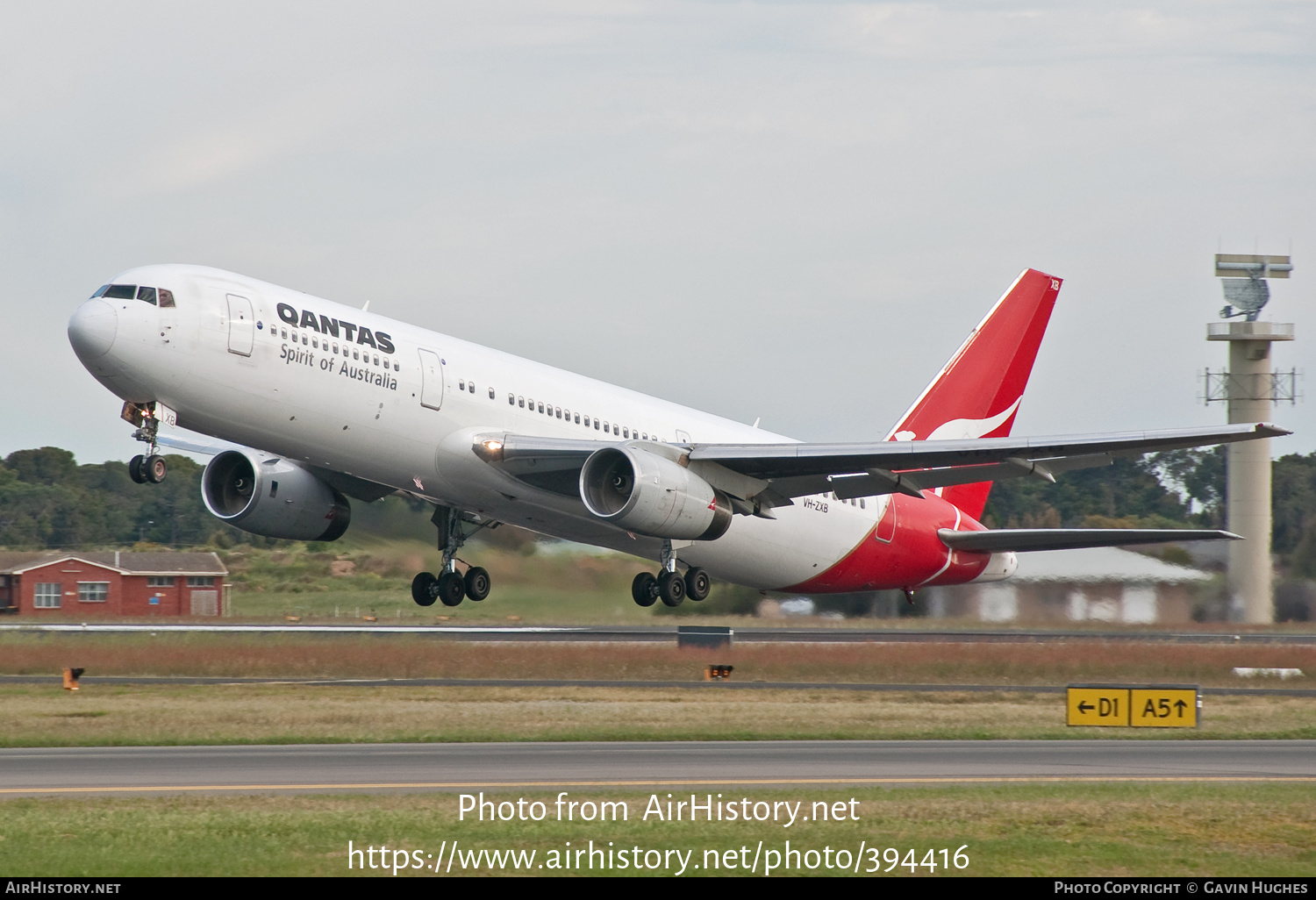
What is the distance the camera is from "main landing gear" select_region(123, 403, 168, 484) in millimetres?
24688

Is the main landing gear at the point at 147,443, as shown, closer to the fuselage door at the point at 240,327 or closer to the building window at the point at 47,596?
the fuselage door at the point at 240,327

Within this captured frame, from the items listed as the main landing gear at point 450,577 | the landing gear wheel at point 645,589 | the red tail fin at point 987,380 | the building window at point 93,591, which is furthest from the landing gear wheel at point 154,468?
the building window at point 93,591

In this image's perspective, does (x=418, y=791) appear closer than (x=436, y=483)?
Yes

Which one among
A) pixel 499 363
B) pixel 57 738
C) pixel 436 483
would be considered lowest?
pixel 57 738

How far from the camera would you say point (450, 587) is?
33.2 m

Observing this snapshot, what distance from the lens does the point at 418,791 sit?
63.4ft

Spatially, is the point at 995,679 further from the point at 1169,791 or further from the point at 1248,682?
the point at 1169,791

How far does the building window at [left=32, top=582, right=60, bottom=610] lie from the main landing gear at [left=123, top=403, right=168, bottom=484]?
4656 cm

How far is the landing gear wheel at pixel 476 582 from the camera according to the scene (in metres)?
33.3

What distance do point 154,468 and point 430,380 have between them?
5.00m

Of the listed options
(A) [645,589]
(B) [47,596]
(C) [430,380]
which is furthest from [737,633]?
(B) [47,596]

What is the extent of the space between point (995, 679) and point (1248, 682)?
20.6 ft

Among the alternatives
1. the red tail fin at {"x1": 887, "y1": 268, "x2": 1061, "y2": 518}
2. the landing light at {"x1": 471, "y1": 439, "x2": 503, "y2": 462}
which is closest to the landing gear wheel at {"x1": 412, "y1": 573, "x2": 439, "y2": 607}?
the landing light at {"x1": 471, "y1": 439, "x2": 503, "y2": 462}
